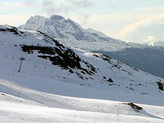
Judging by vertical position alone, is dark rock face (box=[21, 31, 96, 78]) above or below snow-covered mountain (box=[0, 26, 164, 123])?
above

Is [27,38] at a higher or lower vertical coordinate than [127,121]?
higher

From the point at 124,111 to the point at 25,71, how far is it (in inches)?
830

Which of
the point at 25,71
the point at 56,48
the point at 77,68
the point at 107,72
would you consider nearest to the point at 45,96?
the point at 25,71

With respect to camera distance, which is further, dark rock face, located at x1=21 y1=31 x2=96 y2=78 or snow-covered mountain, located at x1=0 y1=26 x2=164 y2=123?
dark rock face, located at x1=21 y1=31 x2=96 y2=78

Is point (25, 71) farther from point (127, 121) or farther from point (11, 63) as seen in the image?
point (127, 121)

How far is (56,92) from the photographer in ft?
86.9

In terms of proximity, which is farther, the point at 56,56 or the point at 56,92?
the point at 56,56

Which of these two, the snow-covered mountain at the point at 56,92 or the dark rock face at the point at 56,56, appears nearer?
the snow-covered mountain at the point at 56,92

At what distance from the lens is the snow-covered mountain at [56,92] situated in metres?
12.7

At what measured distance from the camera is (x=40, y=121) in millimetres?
9398

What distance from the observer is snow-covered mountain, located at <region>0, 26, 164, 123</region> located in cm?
1266

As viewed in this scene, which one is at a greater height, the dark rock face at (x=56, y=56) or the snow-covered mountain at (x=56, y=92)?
the dark rock face at (x=56, y=56)

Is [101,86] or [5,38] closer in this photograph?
[101,86]

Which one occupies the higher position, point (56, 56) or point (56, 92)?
point (56, 56)
